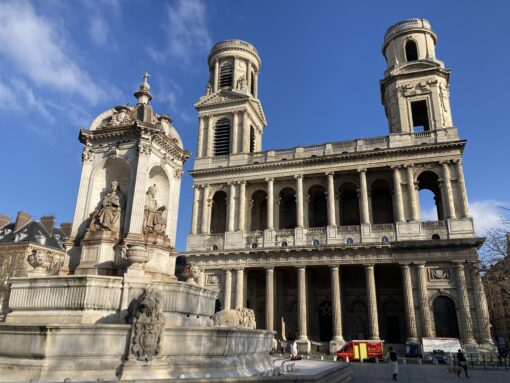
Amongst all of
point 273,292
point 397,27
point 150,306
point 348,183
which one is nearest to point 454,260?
point 348,183

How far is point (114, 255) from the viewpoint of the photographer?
33.7ft

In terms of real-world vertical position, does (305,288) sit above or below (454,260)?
below

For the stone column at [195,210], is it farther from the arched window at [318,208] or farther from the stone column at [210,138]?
the arched window at [318,208]

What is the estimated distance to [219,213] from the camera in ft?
131

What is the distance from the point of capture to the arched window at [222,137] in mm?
40719

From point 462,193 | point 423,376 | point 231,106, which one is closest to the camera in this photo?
point 423,376

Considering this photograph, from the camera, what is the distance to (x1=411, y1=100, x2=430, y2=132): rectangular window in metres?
37.2

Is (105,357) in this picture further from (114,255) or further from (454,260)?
(454,260)

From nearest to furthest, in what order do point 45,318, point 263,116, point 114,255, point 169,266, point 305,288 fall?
point 45,318 → point 114,255 → point 169,266 → point 305,288 → point 263,116

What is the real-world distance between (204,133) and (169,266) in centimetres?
3199

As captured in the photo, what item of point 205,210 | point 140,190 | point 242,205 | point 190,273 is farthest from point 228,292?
point 140,190

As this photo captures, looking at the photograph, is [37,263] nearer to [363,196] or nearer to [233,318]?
[233,318]

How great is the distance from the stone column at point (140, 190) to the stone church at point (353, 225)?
23.1m

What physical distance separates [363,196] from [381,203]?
175 inches
